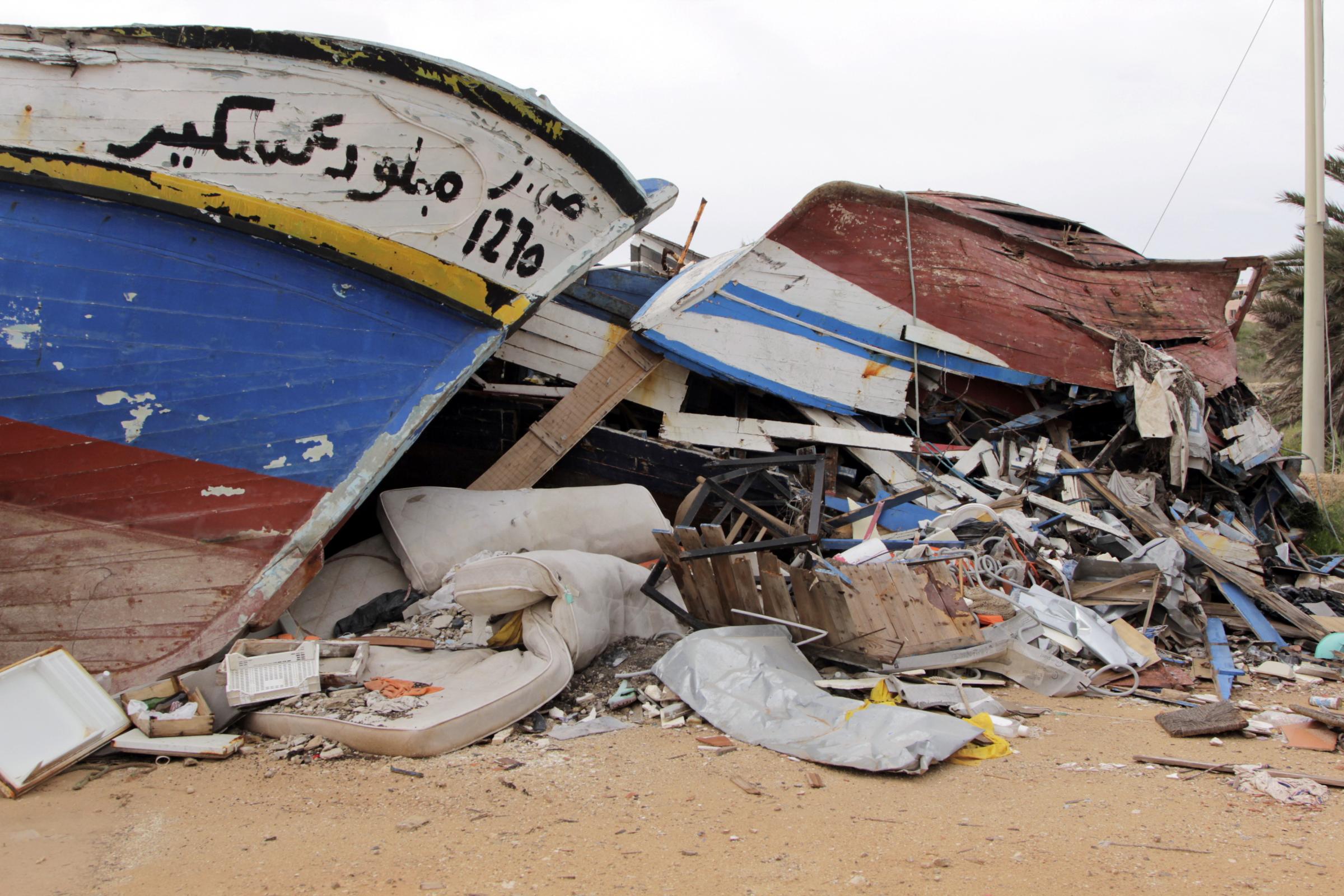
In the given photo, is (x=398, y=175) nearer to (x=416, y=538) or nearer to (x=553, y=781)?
(x=416, y=538)

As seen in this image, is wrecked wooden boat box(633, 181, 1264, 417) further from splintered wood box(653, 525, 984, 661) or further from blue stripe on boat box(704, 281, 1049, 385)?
splintered wood box(653, 525, 984, 661)

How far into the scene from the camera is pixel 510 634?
13.6 feet

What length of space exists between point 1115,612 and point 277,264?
4774 mm

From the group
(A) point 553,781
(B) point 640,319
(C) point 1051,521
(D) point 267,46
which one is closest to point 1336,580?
(C) point 1051,521

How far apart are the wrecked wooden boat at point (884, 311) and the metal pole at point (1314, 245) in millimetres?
2406

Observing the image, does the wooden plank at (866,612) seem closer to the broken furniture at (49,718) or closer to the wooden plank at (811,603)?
the wooden plank at (811,603)

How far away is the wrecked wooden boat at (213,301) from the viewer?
12.8 ft

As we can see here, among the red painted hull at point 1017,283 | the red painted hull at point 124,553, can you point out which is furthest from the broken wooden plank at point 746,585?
the red painted hull at point 1017,283

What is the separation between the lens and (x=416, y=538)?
15.9 feet

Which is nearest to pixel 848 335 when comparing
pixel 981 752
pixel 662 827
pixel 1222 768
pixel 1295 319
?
pixel 981 752

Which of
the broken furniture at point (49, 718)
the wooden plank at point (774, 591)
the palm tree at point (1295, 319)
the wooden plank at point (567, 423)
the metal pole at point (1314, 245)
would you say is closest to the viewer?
the broken furniture at point (49, 718)

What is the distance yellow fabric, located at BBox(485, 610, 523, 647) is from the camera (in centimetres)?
414

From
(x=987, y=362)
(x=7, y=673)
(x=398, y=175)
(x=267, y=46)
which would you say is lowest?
(x=7, y=673)

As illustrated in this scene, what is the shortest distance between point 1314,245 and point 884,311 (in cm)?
606
